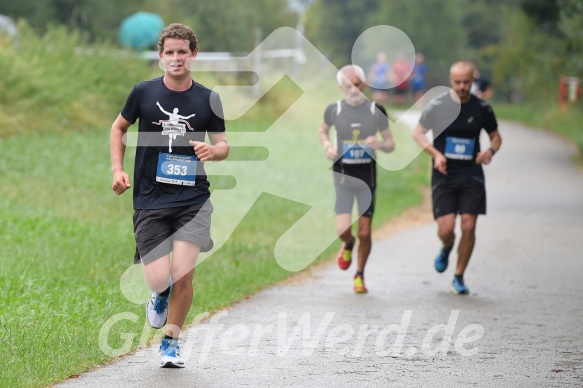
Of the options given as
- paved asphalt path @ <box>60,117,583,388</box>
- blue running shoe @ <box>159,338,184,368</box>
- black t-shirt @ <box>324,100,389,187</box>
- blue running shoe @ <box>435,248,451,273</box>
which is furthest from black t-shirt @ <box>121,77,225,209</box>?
blue running shoe @ <box>435,248,451,273</box>

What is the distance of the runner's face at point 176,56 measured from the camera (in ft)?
23.9

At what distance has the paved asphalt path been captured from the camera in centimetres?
712

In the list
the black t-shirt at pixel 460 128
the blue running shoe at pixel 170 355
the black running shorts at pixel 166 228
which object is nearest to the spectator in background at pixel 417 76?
the black t-shirt at pixel 460 128

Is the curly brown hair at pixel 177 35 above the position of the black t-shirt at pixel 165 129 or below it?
above

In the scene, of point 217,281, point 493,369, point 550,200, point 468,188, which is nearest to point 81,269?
point 217,281

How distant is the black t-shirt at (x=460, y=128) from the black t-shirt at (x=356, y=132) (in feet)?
1.61

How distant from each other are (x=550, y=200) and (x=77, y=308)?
12.9 m

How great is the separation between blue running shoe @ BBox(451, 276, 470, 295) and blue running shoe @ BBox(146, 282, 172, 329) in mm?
4241

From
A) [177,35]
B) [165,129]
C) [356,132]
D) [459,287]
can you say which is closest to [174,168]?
[165,129]

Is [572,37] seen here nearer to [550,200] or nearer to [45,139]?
[550,200]

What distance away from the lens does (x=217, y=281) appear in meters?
11.1

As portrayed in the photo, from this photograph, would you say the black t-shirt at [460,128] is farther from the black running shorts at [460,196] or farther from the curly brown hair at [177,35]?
the curly brown hair at [177,35]

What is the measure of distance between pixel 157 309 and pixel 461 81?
458 cm

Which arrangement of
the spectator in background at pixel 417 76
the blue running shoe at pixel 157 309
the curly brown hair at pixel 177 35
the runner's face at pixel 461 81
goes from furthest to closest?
the spectator in background at pixel 417 76
the runner's face at pixel 461 81
the blue running shoe at pixel 157 309
the curly brown hair at pixel 177 35
